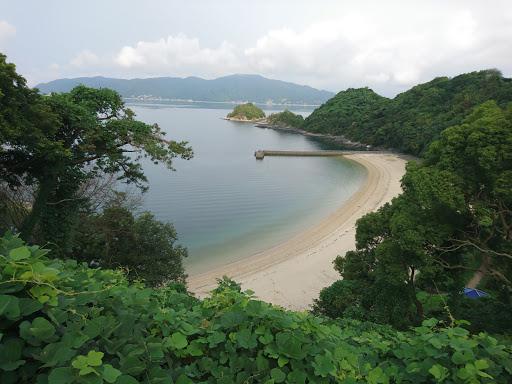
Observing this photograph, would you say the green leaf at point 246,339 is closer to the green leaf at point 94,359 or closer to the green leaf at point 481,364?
the green leaf at point 94,359

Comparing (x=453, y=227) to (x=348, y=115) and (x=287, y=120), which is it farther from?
(x=287, y=120)

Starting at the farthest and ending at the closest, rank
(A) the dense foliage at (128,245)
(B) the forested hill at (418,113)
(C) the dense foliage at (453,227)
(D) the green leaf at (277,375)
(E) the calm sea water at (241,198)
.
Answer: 1. (B) the forested hill at (418,113)
2. (E) the calm sea water at (241,198)
3. (A) the dense foliage at (128,245)
4. (C) the dense foliage at (453,227)
5. (D) the green leaf at (277,375)

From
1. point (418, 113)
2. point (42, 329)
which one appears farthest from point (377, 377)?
point (418, 113)

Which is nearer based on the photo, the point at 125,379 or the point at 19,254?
the point at 125,379

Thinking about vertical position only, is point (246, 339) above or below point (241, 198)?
above

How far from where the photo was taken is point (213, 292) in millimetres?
3014

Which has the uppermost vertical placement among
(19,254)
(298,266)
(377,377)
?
(19,254)

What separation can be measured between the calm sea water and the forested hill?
1460 centimetres

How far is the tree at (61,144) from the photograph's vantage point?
863cm

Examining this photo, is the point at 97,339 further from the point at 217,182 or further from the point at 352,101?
the point at 352,101

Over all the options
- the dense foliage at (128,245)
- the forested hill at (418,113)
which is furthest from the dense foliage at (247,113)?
the dense foliage at (128,245)

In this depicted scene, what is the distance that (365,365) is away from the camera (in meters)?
2.21

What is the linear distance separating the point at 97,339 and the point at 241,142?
2823 inches

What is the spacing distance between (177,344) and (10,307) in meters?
0.90
